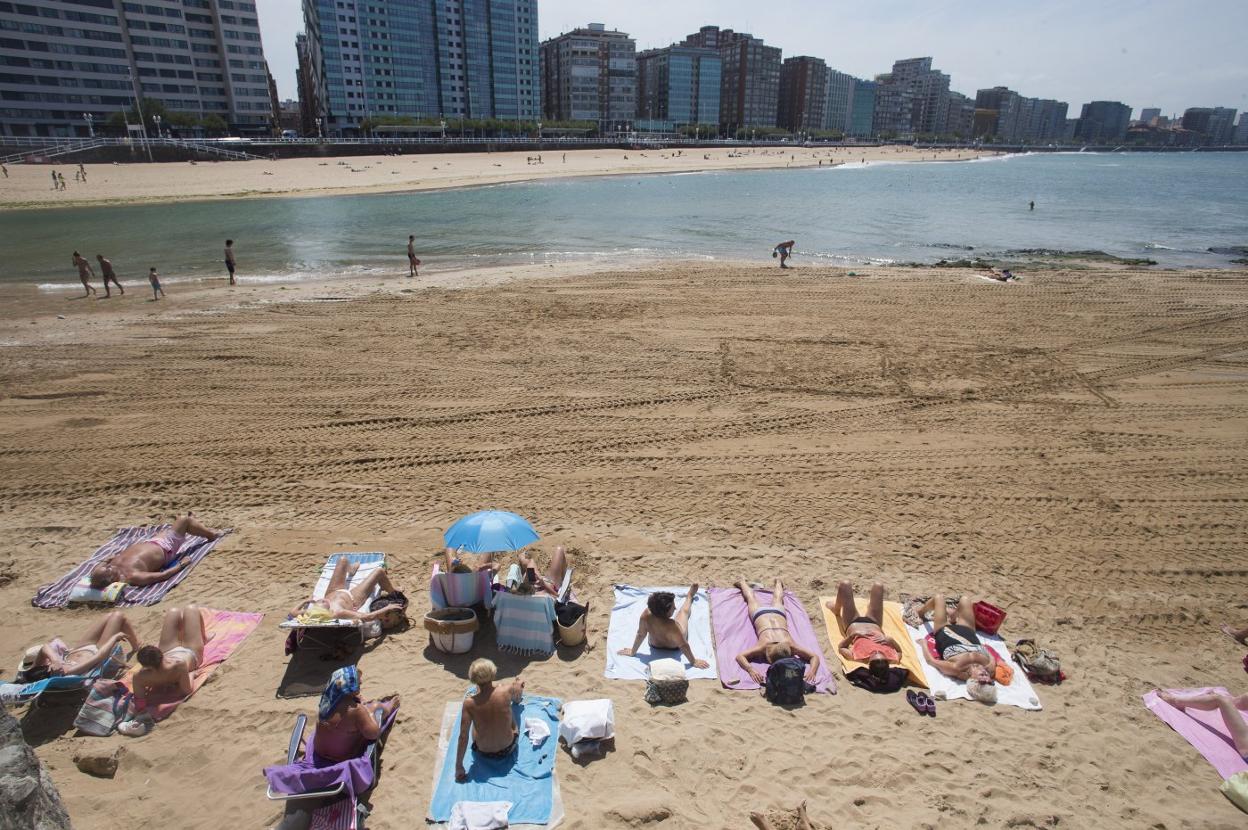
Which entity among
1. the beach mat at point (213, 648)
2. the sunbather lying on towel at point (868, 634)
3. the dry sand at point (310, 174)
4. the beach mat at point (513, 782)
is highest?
the dry sand at point (310, 174)

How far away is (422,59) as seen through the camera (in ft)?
388

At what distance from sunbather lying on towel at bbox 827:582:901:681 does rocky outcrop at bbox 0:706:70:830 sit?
206 inches

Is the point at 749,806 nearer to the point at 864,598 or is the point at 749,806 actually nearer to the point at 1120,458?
the point at 864,598

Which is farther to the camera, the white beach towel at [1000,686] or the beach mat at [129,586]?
the beach mat at [129,586]

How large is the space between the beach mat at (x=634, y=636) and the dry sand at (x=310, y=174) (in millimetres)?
50473

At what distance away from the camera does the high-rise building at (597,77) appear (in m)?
145

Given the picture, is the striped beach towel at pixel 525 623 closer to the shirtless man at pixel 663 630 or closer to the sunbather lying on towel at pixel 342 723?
the shirtless man at pixel 663 630

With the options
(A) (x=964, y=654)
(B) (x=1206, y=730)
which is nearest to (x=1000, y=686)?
(A) (x=964, y=654)

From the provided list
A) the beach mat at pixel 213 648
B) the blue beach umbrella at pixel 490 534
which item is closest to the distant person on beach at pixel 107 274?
the beach mat at pixel 213 648

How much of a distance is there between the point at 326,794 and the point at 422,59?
136m

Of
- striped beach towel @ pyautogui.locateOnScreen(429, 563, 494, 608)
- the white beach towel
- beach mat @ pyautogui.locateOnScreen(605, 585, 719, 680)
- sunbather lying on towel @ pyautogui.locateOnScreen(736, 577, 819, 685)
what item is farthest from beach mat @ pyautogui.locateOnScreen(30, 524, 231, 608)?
the white beach towel

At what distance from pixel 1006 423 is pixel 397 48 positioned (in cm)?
13089

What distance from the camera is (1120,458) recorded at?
9.05 meters

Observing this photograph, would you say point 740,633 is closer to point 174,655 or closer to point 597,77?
point 174,655
